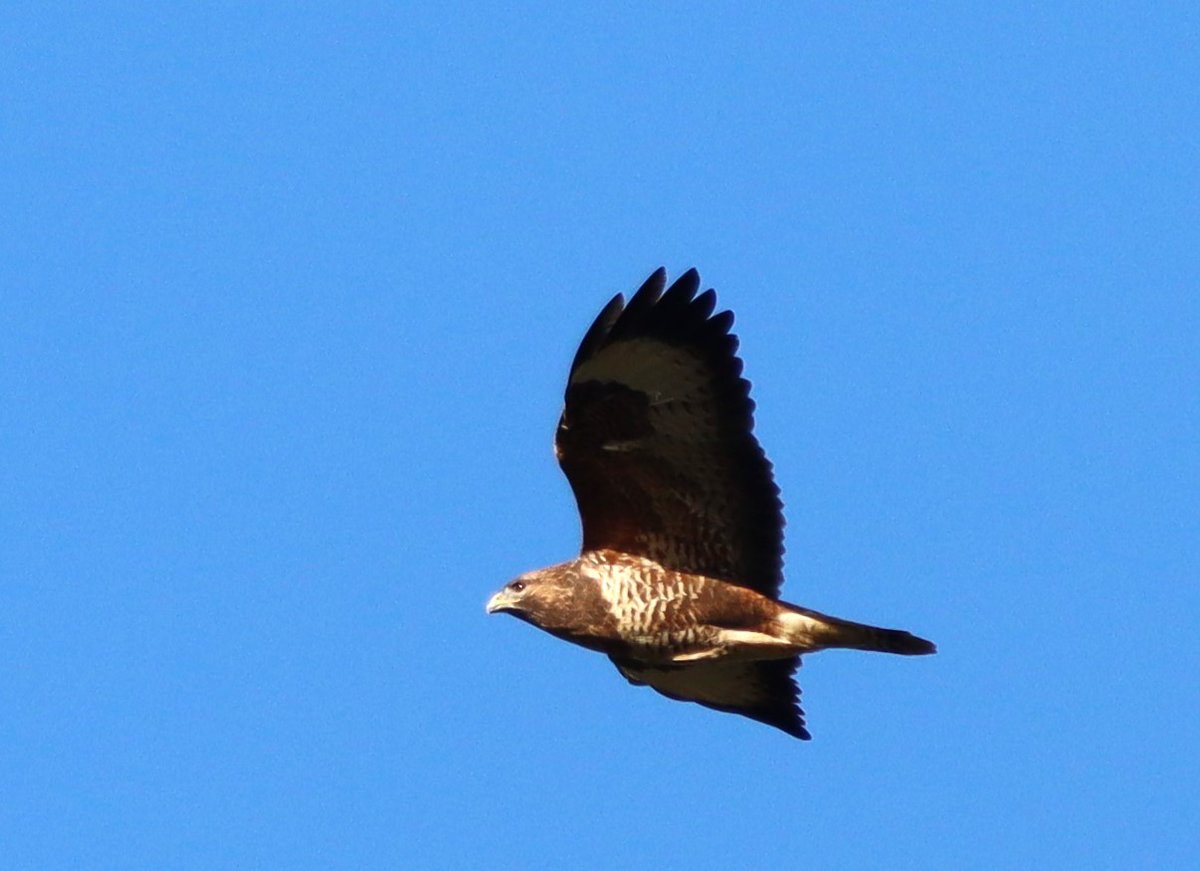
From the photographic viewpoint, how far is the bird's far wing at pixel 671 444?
40.7 feet

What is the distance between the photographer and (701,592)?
12844mm

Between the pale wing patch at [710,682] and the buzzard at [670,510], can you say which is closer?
the buzzard at [670,510]

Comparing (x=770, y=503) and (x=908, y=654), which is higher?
(x=770, y=503)

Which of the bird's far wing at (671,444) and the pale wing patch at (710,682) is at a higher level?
the bird's far wing at (671,444)

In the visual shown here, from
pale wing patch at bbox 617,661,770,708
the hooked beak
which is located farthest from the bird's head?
pale wing patch at bbox 617,661,770,708

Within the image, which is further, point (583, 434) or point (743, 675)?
point (743, 675)

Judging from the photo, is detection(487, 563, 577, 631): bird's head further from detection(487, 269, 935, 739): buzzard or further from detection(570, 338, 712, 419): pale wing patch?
detection(570, 338, 712, 419): pale wing patch

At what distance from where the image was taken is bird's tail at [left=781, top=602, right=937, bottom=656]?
12.7 m

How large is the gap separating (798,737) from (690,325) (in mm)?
2914

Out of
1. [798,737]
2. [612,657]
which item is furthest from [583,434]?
[798,737]

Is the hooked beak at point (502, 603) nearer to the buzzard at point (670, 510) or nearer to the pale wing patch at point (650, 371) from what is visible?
the buzzard at point (670, 510)

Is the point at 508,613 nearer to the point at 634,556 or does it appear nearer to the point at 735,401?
the point at 634,556

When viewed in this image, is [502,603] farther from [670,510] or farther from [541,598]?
[670,510]

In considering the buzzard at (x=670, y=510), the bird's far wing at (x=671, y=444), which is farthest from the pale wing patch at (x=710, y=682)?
the bird's far wing at (x=671, y=444)
